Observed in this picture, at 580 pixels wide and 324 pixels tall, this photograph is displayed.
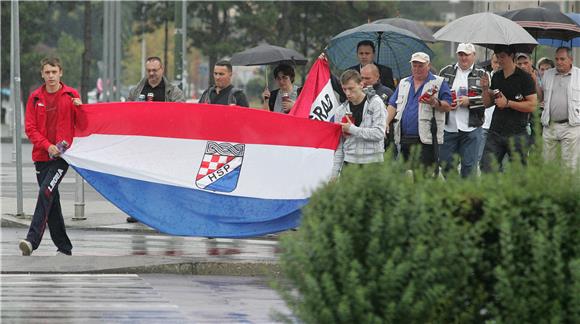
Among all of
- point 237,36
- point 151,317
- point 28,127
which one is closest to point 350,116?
point 28,127

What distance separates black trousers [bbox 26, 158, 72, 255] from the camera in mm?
12961

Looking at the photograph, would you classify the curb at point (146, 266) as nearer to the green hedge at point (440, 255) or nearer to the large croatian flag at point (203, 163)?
the large croatian flag at point (203, 163)

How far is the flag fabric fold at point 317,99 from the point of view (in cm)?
1424

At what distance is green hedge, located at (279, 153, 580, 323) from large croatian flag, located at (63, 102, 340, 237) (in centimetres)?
669

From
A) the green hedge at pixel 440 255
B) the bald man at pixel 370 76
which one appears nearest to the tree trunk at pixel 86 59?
the bald man at pixel 370 76

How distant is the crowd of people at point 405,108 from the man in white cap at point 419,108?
10 millimetres

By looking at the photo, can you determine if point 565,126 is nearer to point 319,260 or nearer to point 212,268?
point 212,268

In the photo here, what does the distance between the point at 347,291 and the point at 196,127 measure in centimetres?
742

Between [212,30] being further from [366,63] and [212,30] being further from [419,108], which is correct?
[419,108]

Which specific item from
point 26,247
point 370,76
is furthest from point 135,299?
point 370,76

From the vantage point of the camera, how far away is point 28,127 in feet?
42.2

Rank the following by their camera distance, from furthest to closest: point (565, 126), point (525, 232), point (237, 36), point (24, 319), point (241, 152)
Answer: point (237, 36), point (565, 126), point (241, 152), point (24, 319), point (525, 232)

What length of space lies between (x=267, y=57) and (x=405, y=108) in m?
5.24

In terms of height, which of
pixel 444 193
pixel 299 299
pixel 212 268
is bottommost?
pixel 212 268
